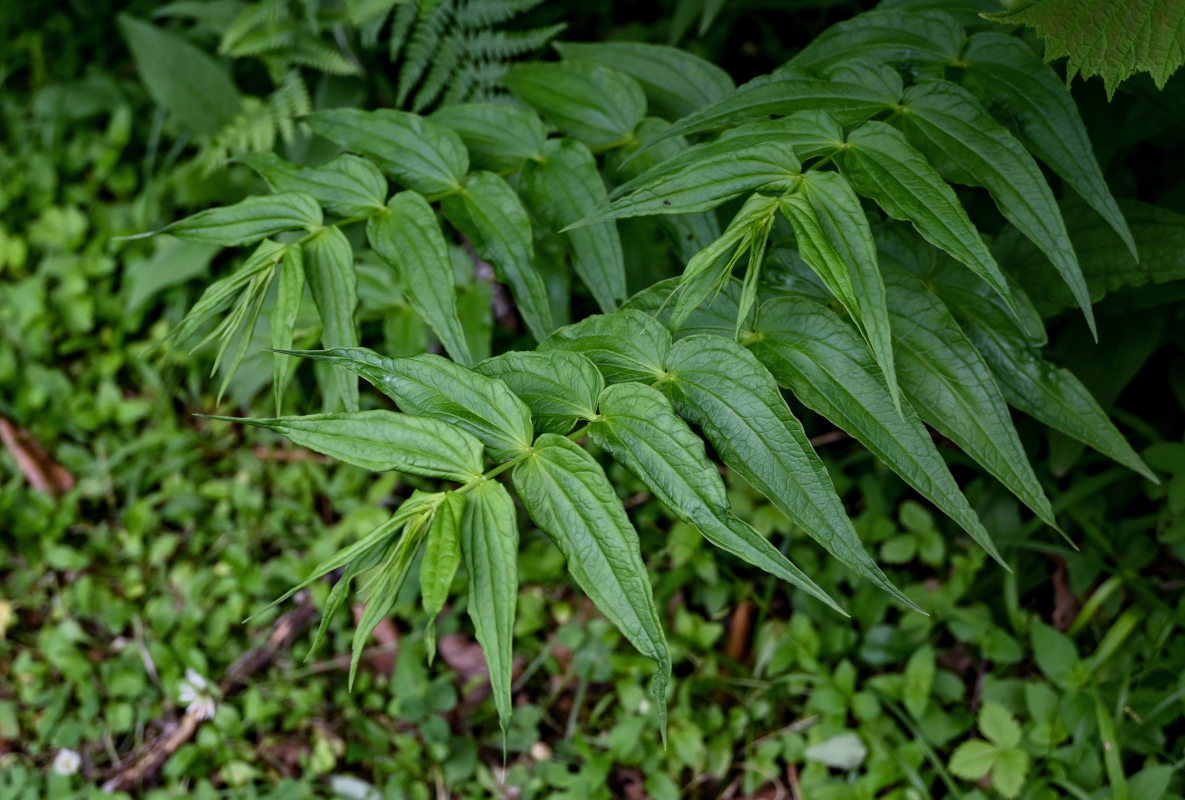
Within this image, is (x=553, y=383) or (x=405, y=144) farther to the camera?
(x=405, y=144)

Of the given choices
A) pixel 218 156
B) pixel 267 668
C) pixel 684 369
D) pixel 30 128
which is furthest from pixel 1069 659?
A: pixel 30 128

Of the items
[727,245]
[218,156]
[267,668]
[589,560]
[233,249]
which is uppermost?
[727,245]

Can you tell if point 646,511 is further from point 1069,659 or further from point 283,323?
point 283,323

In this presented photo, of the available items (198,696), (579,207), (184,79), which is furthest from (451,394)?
(184,79)

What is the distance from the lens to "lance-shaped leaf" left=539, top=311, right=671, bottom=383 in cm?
127

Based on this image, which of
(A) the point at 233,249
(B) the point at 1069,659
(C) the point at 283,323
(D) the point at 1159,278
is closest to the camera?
(C) the point at 283,323

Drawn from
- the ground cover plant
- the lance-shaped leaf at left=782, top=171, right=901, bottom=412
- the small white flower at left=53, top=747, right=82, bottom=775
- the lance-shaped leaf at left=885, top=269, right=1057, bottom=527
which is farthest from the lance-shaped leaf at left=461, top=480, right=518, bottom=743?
the small white flower at left=53, top=747, right=82, bottom=775

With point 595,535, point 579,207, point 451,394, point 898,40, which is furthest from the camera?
point 579,207

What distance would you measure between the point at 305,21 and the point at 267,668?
1.88m

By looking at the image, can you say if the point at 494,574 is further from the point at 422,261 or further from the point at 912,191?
the point at 912,191

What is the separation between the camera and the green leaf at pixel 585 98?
1734 millimetres

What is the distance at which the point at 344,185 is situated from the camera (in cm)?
160

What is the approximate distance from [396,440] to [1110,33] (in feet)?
3.72

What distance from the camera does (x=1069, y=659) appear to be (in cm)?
204
